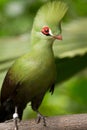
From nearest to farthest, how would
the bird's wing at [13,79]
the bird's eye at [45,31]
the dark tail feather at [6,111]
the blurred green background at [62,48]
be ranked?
1. the bird's eye at [45,31]
2. the bird's wing at [13,79]
3. the dark tail feather at [6,111]
4. the blurred green background at [62,48]

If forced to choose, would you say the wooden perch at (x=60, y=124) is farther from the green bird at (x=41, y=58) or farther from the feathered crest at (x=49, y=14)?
the feathered crest at (x=49, y=14)

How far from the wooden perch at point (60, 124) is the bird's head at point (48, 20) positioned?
36cm

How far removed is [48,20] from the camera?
7.87ft

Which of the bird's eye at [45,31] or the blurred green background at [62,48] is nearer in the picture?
the bird's eye at [45,31]

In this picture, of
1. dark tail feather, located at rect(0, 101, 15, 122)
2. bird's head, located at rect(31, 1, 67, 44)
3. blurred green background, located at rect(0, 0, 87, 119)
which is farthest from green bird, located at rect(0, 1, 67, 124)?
blurred green background, located at rect(0, 0, 87, 119)

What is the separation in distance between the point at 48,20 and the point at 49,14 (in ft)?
0.10

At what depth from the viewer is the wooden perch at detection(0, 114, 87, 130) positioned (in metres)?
2.43

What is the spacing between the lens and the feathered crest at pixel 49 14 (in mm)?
2398


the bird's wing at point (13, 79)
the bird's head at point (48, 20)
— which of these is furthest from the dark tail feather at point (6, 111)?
the bird's head at point (48, 20)

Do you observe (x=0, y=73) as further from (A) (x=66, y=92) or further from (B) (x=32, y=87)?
(A) (x=66, y=92)

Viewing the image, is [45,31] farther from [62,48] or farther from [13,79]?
[62,48]

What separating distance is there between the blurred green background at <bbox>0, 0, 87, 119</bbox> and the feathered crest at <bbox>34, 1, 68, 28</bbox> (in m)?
0.45

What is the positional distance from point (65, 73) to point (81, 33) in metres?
0.29

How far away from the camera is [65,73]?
9.78 feet
